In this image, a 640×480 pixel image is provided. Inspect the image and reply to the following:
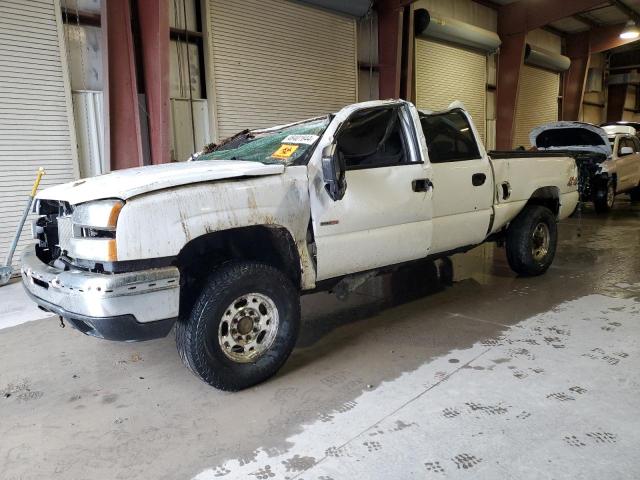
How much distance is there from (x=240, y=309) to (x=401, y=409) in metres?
1.13

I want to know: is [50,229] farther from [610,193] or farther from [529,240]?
[610,193]

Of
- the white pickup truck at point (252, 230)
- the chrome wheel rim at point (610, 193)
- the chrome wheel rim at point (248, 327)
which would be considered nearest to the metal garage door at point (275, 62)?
the white pickup truck at point (252, 230)

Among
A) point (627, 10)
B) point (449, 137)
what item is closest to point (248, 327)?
point (449, 137)

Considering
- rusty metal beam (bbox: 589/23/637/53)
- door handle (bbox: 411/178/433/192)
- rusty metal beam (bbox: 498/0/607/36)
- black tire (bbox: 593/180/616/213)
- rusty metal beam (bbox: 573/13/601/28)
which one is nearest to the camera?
door handle (bbox: 411/178/433/192)

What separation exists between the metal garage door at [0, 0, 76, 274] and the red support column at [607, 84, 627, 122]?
24873 millimetres

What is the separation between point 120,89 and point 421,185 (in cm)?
540

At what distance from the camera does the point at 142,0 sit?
732 cm

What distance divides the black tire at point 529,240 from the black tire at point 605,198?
6.40m

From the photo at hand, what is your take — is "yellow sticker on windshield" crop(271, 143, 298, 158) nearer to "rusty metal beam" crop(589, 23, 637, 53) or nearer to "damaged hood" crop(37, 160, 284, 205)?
→ "damaged hood" crop(37, 160, 284, 205)

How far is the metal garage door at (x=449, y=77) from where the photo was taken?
42.7 ft

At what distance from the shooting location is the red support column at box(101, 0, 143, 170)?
23.4 ft

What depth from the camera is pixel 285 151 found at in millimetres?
3445

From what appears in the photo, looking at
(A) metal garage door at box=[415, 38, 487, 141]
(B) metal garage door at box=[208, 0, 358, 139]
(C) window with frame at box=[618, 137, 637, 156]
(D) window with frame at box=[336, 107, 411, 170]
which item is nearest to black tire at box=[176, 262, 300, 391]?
(D) window with frame at box=[336, 107, 411, 170]

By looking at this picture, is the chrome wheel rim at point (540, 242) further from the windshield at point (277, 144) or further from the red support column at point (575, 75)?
the red support column at point (575, 75)
